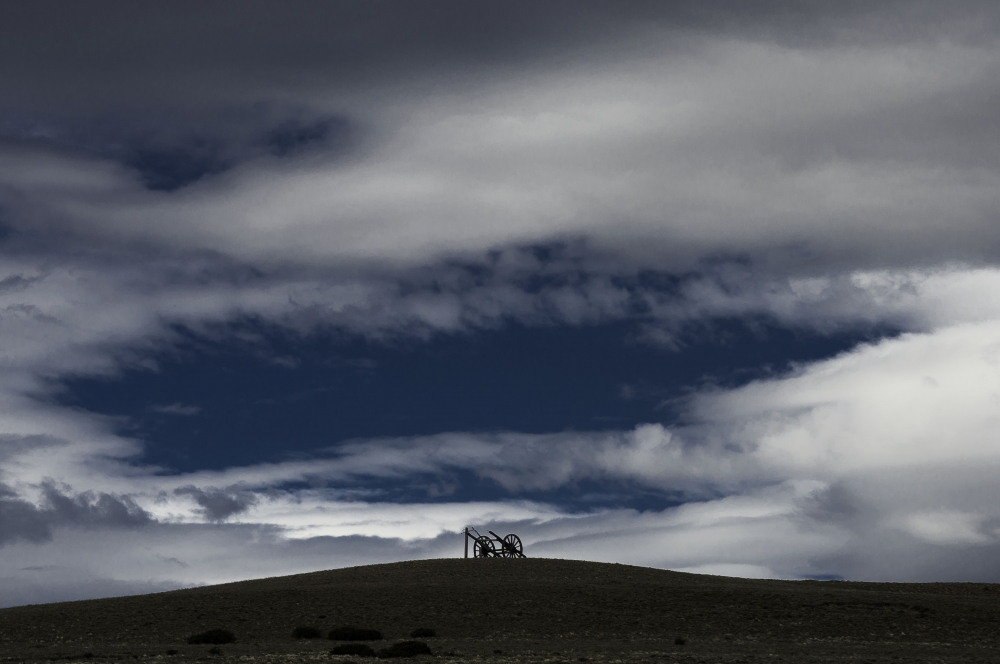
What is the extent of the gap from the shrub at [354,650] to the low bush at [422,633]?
6.83m

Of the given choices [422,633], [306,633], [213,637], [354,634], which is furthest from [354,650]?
[213,637]

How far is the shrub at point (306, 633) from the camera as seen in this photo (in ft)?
168

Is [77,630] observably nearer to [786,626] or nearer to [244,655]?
[244,655]

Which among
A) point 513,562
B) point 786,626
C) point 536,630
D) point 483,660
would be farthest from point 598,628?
point 513,562

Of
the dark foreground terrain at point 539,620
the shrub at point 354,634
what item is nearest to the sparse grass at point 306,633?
the dark foreground terrain at point 539,620

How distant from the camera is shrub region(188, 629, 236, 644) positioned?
158ft

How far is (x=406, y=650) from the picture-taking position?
140 ft

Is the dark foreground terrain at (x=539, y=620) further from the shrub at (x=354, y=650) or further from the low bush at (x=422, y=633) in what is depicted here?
the shrub at (x=354, y=650)

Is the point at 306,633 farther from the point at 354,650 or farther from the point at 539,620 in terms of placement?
the point at 539,620

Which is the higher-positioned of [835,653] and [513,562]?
[513,562]

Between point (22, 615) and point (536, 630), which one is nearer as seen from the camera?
point (536, 630)

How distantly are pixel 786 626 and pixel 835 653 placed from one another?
9509 millimetres

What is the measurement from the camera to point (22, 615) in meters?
58.2

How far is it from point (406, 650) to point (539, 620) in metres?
13.7
